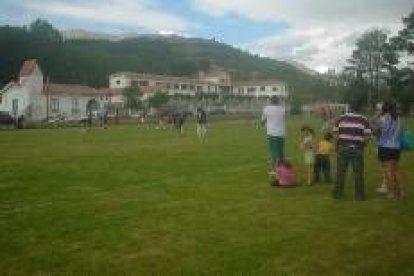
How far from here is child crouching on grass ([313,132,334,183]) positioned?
15922 mm

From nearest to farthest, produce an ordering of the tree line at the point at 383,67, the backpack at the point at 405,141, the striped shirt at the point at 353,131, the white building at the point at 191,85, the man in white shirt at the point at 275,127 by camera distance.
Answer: the striped shirt at the point at 353,131, the backpack at the point at 405,141, the man in white shirt at the point at 275,127, the tree line at the point at 383,67, the white building at the point at 191,85

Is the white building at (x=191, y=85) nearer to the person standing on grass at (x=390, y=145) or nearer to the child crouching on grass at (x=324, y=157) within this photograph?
the child crouching on grass at (x=324, y=157)

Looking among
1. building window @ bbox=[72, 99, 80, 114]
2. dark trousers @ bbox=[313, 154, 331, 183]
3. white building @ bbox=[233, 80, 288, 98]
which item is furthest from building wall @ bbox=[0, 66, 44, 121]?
dark trousers @ bbox=[313, 154, 331, 183]

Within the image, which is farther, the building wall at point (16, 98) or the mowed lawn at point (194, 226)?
the building wall at point (16, 98)

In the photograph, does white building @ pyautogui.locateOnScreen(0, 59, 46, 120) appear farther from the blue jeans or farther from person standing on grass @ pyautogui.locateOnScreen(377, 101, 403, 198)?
person standing on grass @ pyautogui.locateOnScreen(377, 101, 403, 198)

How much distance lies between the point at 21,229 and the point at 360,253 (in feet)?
17.6

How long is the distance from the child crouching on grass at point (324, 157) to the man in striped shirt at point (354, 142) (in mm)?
2509

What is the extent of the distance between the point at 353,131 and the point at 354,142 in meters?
Result: 0.22

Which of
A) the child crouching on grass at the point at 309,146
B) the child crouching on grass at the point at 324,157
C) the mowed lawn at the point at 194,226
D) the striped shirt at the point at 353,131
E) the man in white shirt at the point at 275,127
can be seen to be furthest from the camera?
the man in white shirt at the point at 275,127

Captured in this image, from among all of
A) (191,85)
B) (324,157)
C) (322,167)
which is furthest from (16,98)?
(324,157)

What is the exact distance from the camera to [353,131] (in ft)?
43.5

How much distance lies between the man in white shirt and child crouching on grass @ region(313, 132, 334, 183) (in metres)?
1.00

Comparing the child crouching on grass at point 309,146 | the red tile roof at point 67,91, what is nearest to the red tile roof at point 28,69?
the red tile roof at point 67,91

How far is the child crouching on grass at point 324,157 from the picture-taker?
52.2 ft
